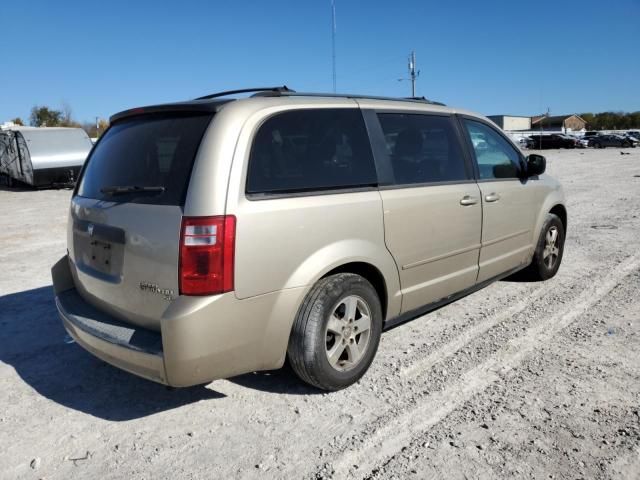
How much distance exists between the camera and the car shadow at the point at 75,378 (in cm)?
323

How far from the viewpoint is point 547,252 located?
5430 mm

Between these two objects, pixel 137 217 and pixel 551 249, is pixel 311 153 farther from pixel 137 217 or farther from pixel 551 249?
pixel 551 249

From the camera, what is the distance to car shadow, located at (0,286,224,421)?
323 cm

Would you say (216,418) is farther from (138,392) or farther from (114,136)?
(114,136)

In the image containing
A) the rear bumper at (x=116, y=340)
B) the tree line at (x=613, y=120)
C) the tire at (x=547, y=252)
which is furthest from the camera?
the tree line at (x=613, y=120)

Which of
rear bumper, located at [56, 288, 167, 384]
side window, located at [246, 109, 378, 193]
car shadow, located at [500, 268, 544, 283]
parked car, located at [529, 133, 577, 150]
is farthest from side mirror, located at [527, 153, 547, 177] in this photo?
parked car, located at [529, 133, 577, 150]

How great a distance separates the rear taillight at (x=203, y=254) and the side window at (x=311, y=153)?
0.31m

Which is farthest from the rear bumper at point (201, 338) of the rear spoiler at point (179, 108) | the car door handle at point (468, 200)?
the car door handle at point (468, 200)

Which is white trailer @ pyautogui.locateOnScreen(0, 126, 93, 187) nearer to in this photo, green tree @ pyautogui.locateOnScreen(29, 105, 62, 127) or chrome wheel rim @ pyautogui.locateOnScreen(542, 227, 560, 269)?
chrome wheel rim @ pyautogui.locateOnScreen(542, 227, 560, 269)

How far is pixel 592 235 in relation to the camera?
305 inches

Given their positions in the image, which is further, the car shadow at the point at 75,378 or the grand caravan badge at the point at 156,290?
the car shadow at the point at 75,378

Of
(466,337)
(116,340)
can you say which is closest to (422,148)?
(466,337)

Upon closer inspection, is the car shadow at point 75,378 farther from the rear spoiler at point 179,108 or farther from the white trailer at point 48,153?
the white trailer at point 48,153

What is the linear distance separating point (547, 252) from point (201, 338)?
162 inches
